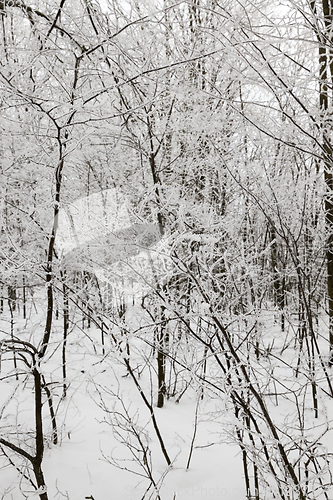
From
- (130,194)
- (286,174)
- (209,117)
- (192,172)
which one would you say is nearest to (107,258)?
(130,194)

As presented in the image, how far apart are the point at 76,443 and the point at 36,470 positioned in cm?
167

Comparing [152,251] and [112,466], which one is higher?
[152,251]

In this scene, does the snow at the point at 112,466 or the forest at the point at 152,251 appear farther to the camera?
the snow at the point at 112,466

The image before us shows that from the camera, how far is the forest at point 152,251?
179 cm

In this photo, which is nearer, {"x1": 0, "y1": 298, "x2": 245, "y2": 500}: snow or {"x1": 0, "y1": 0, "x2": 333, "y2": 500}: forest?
{"x1": 0, "y1": 0, "x2": 333, "y2": 500}: forest

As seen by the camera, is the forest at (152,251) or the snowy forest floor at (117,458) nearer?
the forest at (152,251)

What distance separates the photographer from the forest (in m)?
1.79

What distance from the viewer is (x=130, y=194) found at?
486cm

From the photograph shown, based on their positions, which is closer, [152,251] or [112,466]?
[152,251]

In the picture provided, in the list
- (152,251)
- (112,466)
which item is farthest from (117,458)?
Answer: (152,251)

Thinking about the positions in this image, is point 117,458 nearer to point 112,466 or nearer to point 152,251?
point 112,466

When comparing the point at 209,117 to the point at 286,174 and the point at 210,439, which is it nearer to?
the point at 286,174

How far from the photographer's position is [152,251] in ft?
6.01

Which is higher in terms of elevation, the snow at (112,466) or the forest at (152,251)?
the forest at (152,251)
